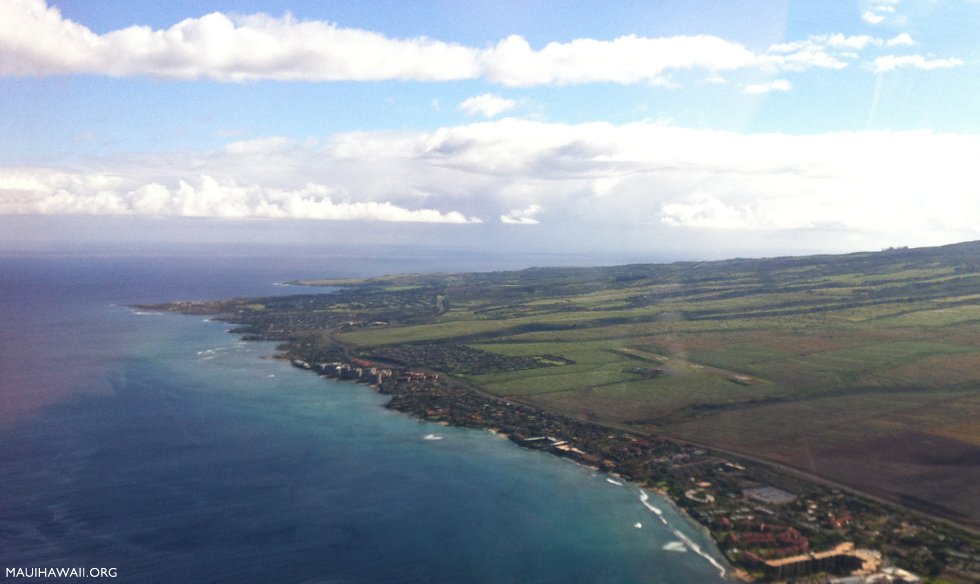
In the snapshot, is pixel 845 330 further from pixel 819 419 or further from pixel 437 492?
pixel 437 492

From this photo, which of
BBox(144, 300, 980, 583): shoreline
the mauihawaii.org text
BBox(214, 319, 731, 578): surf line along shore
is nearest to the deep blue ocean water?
the mauihawaii.org text

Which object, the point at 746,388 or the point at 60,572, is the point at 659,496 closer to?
the point at 746,388

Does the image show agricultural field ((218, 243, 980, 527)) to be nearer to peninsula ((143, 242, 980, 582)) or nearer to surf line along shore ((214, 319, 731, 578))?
peninsula ((143, 242, 980, 582))

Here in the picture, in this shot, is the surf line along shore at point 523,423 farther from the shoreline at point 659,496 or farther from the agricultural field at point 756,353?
the agricultural field at point 756,353

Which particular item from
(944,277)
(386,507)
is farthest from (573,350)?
(944,277)

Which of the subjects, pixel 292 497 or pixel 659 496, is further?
pixel 659 496

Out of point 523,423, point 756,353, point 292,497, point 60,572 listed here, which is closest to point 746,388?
point 756,353
